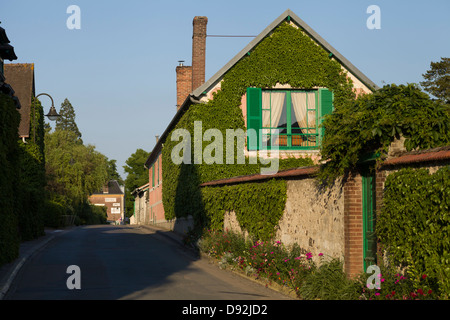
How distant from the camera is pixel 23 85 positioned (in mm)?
26984

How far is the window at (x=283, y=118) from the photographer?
20312 mm

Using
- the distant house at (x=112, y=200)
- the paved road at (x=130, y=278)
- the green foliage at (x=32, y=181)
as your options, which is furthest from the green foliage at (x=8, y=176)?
the distant house at (x=112, y=200)

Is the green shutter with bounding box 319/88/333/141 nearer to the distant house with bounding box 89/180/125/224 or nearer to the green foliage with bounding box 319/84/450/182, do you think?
the green foliage with bounding box 319/84/450/182

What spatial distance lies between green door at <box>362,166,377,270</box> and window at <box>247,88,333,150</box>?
10554 mm

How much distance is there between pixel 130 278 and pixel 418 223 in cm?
669

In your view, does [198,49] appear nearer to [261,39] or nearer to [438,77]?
[261,39]

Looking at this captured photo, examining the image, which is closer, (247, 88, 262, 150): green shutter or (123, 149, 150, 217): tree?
(247, 88, 262, 150): green shutter

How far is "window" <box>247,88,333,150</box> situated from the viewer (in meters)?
20.3

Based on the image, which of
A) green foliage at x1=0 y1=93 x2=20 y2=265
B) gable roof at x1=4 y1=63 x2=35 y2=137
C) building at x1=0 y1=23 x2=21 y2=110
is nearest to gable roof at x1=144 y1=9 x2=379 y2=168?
building at x1=0 y1=23 x2=21 y2=110

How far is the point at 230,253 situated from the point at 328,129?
222 inches

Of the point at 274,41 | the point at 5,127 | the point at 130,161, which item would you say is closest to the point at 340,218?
the point at 5,127

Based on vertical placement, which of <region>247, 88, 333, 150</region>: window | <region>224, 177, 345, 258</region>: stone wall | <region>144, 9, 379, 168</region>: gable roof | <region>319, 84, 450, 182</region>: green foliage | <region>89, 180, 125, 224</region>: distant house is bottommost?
<region>89, 180, 125, 224</region>: distant house

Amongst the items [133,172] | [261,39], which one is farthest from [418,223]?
[133,172]
